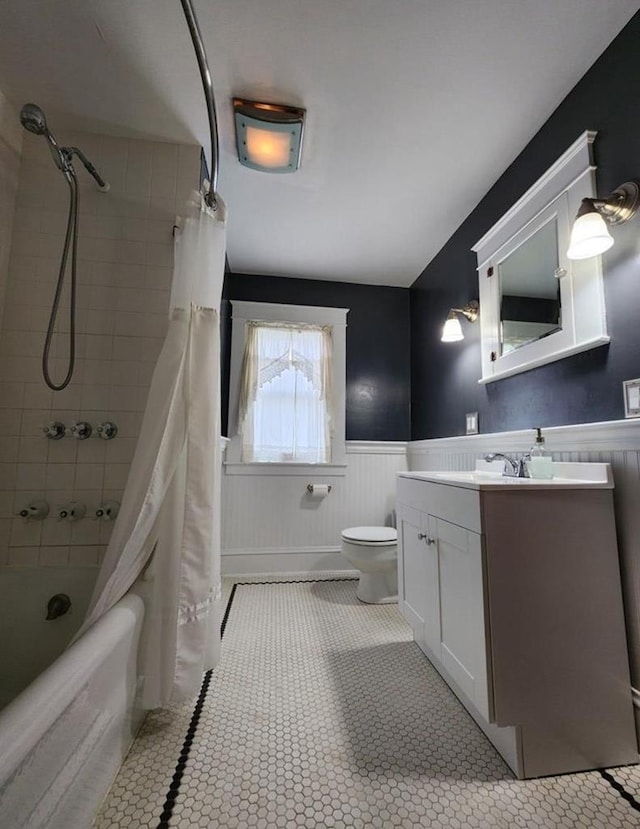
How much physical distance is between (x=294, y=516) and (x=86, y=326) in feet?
5.93

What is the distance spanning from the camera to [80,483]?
1.44 metres

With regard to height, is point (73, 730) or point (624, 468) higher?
point (624, 468)

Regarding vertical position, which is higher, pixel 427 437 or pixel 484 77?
pixel 484 77

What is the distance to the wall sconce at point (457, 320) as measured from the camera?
205 centimetres

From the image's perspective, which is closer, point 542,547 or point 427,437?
point 542,547

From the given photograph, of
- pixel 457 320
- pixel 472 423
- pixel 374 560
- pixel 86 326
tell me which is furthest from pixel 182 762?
pixel 457 320

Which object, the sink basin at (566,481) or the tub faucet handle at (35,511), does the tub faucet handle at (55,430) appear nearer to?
the tub faucet handle at (35,511)

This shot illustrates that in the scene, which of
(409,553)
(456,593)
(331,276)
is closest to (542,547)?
(456,593)

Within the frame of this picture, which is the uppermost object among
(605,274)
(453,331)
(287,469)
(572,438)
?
(453,331)

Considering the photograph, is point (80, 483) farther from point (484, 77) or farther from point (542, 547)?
point (484, 77)

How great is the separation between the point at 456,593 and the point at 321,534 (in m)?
1.58

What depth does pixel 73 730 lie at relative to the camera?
72 cm

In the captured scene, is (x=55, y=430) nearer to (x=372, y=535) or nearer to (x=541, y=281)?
(x=372, y=535)

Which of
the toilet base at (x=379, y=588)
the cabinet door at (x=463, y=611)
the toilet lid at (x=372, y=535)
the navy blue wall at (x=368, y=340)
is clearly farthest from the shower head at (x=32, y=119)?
the toilet base at (x=379, y=588)
